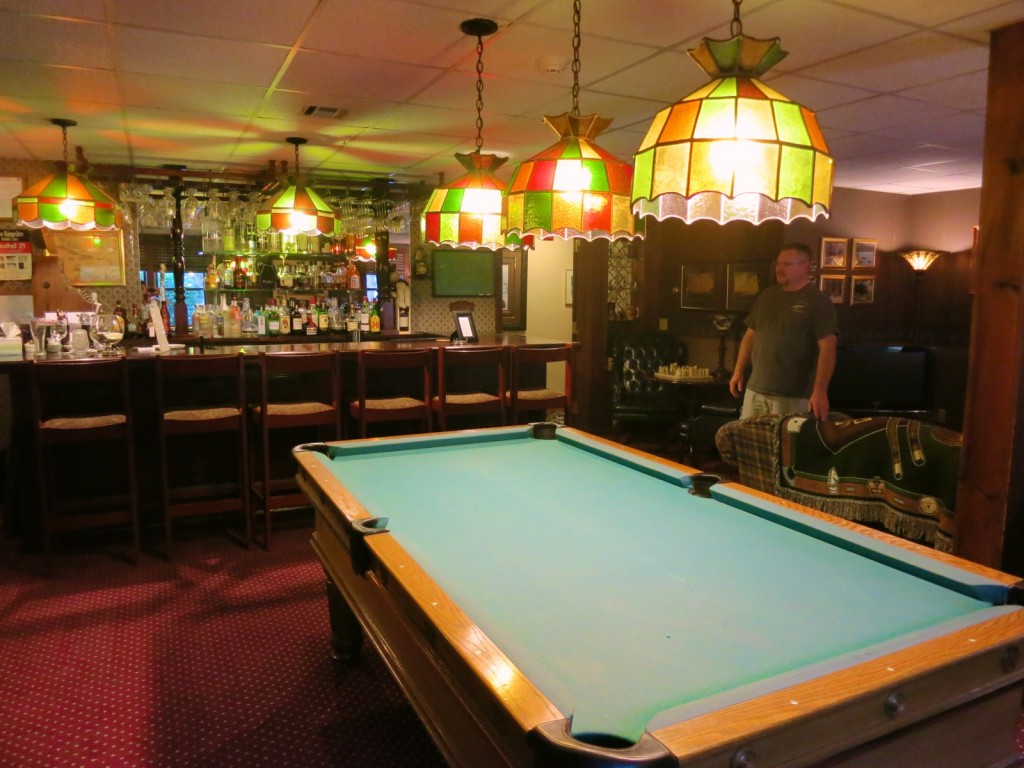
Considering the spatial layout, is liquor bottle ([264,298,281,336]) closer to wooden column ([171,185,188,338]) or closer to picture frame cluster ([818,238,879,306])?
wooden column ([171,185,188,338])

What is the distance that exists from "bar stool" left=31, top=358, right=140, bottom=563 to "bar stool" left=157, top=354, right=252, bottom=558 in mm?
197

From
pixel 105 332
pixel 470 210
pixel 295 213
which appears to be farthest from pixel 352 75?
pixel 105 332

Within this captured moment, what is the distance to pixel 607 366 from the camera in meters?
7.77

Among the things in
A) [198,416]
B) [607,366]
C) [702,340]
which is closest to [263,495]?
[198,416]

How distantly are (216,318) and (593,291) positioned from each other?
3.61 metres

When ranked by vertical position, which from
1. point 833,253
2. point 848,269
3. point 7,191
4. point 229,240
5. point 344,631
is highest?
point 7,191

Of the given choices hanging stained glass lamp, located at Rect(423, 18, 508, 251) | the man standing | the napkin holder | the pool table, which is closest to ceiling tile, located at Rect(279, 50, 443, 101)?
hanging stained glass lamp, located at Rect(423, 18, 508, 251)

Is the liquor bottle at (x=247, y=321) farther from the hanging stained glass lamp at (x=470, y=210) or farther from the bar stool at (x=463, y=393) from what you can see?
the hanging stained glass lamp at (x=470, y=210)

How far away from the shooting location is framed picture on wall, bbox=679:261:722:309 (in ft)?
24.7

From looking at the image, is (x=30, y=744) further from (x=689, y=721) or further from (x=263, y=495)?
(x=689, y=721)

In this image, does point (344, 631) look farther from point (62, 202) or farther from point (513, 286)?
point (513, 286)

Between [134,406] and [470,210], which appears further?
[134,406]

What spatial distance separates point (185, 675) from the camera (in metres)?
2.89

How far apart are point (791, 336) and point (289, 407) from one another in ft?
10.0
